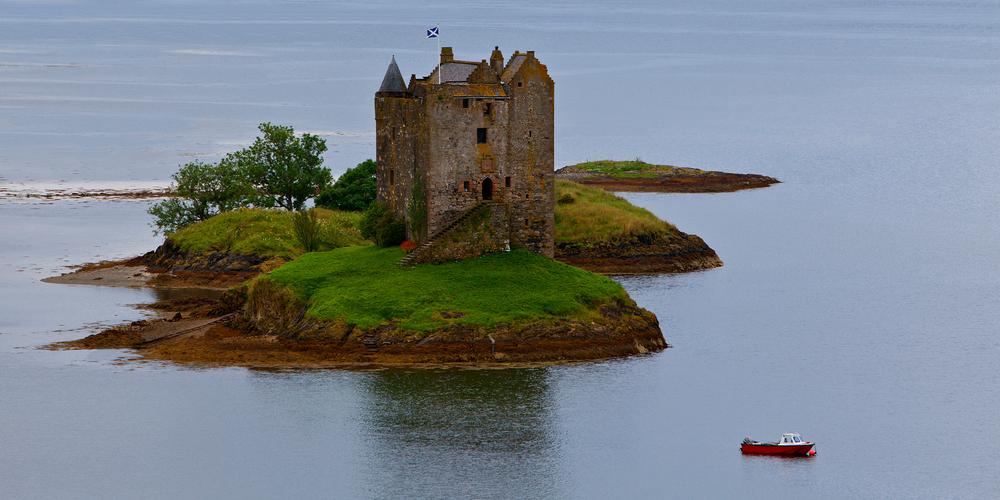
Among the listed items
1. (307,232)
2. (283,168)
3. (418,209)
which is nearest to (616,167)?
(283,168)

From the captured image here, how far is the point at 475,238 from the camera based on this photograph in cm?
7712

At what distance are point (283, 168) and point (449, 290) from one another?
4646cm

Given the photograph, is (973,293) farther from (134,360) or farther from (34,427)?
(34,427)

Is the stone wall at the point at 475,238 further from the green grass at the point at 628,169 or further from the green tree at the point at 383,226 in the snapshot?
the green grass at the point at 628,169

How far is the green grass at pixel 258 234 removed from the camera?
100 m

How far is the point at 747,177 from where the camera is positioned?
569 feet

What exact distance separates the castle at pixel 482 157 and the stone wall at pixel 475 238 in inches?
2.4

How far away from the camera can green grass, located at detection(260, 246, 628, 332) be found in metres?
72.3

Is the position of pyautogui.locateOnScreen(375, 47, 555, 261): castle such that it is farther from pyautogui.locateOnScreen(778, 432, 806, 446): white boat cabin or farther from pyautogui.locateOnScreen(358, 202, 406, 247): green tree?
pyautogui.locateOnScreen(778, 432, 806, 446): white boat cabin

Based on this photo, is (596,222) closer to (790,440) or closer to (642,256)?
(642,256)

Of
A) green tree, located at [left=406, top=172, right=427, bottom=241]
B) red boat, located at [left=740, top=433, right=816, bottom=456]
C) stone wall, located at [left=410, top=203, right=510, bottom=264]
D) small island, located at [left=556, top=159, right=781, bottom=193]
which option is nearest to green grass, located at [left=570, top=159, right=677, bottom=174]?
small island, located at [left=556, top=159, right=781, bottom=193]

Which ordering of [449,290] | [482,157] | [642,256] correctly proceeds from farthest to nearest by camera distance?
1. [642,256]
2. [482,157]
3. [449,290]

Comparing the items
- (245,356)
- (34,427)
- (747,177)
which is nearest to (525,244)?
(245,356)

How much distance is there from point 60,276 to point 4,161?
319ft
